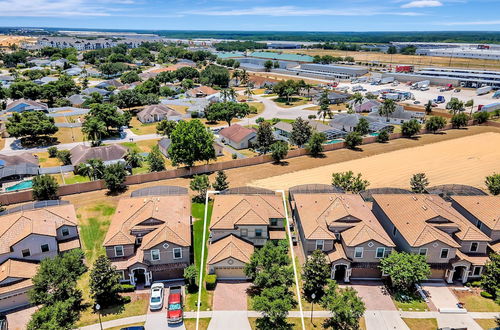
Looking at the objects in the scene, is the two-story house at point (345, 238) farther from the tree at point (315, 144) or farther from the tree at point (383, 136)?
the tree at point (383, 136)

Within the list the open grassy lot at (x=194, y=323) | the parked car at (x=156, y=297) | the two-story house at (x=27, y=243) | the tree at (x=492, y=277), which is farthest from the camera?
the tree at (x=492, y=277)

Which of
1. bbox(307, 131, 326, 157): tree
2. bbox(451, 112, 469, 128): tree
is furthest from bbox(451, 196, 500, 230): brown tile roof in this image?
bbox(451, 112, 469, 128): tree

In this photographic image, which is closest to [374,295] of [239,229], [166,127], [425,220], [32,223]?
[425,220]

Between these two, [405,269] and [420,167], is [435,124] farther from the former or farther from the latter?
[405,269]

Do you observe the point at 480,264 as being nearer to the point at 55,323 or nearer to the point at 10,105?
the point at 55,323

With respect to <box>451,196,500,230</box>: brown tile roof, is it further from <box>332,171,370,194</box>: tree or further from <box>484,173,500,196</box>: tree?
<box>332,171,370,194</box>: tree

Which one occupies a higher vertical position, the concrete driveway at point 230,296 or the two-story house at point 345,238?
the two-story house at point 345,238

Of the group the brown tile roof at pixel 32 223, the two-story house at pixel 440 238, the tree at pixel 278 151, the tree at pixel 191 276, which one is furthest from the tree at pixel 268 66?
the tree at pixel 191 276

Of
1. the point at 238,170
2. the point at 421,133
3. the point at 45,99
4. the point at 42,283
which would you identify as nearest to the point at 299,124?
the point at 238,170

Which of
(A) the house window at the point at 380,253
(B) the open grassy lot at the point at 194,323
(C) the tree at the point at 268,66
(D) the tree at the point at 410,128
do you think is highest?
(C) the tree at the point at 268,66
